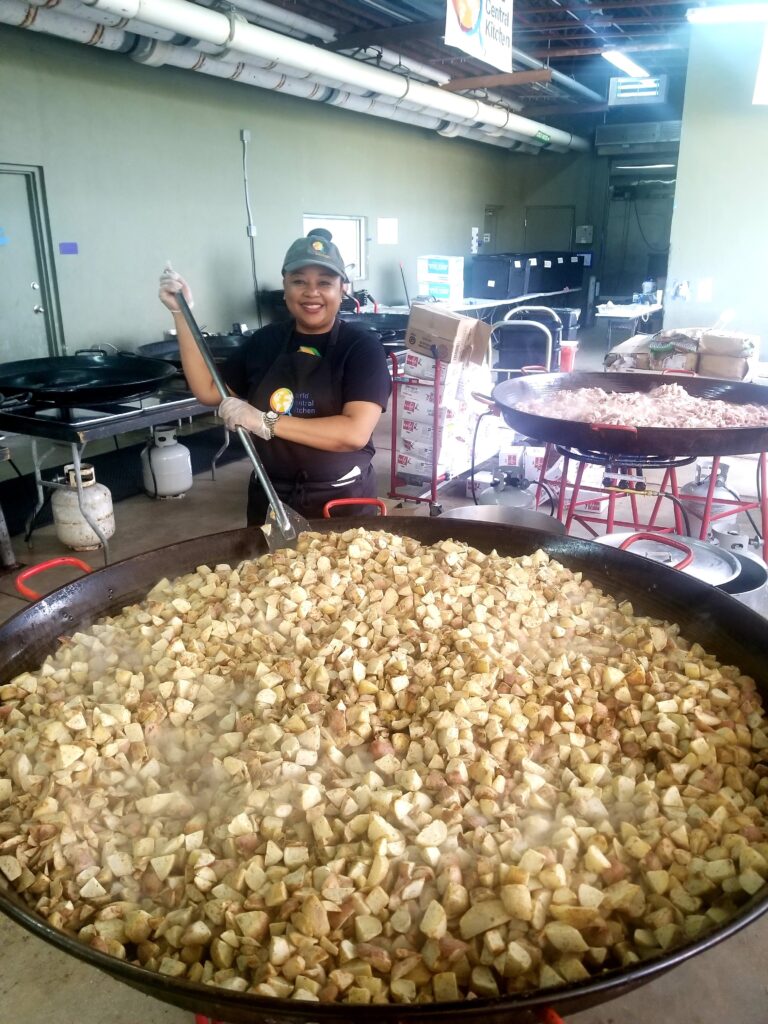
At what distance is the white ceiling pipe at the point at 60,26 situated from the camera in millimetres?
3863

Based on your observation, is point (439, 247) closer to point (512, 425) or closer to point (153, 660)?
point (512, 425)

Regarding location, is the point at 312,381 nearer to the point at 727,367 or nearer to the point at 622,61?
the point at 727,367

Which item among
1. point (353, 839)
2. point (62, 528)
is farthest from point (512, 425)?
point (62, 528)

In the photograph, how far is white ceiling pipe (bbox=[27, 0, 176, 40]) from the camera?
383 centimetres

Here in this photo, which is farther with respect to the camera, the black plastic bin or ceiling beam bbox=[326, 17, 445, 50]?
the black plastic bin

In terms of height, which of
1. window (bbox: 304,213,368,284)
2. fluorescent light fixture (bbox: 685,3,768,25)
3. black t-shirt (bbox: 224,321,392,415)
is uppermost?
fluorescent light fixture (bbox: 685,3,768,25)

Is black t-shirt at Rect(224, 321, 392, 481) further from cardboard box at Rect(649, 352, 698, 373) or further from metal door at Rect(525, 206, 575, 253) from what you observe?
metal door at Rect(525, 206, 575, 253)

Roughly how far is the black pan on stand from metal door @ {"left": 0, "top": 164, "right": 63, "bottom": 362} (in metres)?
1.57

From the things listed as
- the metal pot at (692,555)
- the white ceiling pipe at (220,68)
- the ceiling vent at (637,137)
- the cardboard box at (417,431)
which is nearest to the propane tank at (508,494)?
the cardboard box at (417,431)

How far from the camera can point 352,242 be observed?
800 centimetres

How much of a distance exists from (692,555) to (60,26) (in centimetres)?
446

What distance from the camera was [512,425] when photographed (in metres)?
2.66

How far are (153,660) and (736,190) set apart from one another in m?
6.03

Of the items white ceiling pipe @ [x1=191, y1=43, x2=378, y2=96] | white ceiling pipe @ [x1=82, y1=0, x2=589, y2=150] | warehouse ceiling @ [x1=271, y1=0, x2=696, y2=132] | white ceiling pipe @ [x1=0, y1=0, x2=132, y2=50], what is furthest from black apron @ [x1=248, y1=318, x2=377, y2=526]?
warehouse ceiling @ [x1=271, y1=0, x2=696, y2=132]
